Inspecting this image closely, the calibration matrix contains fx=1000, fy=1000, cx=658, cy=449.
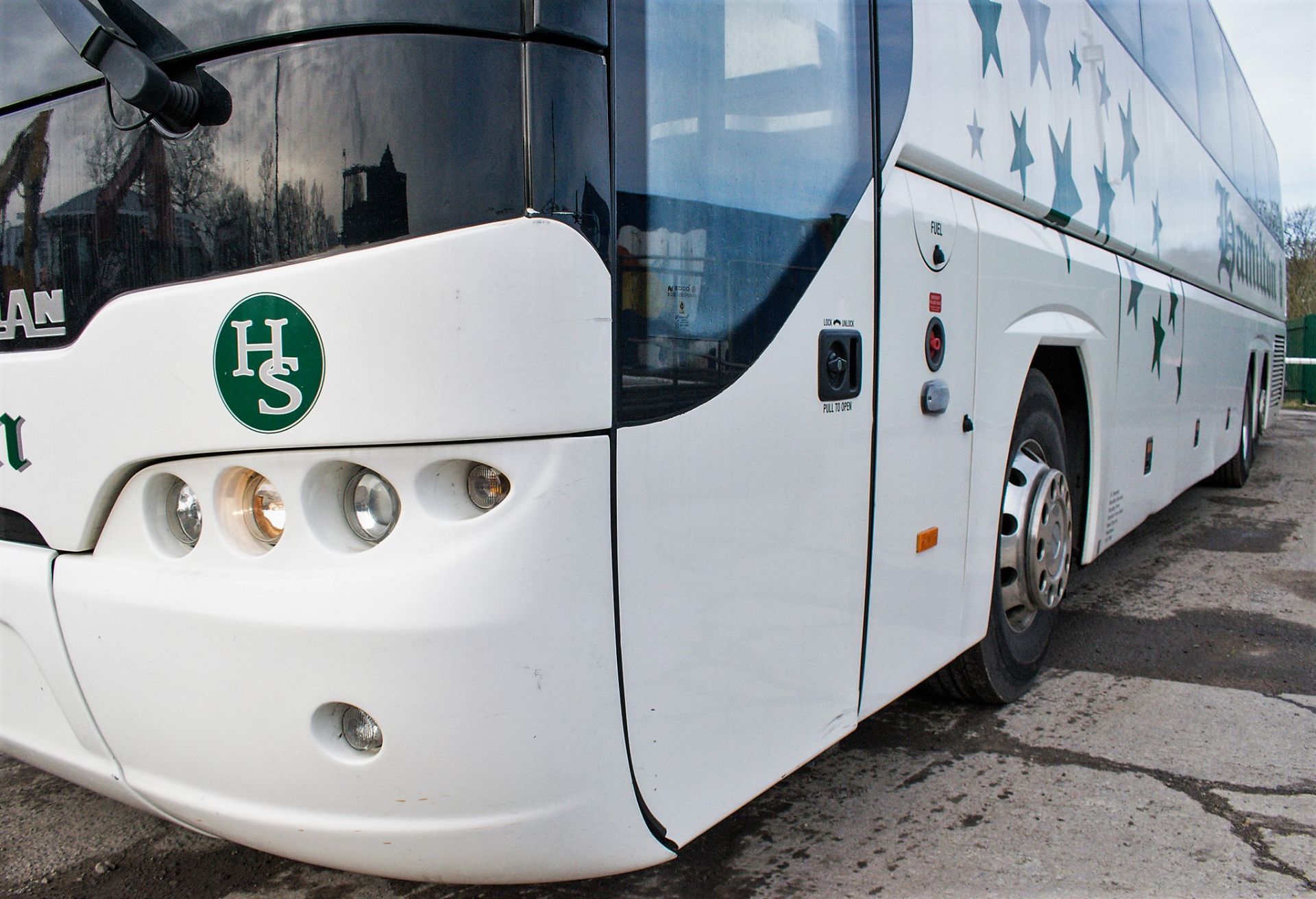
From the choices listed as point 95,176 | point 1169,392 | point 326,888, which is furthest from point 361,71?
point 1169,392

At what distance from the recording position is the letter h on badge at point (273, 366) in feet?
5.19

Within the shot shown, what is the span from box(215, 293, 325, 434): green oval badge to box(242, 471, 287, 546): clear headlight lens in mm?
138

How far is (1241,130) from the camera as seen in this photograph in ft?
27.8

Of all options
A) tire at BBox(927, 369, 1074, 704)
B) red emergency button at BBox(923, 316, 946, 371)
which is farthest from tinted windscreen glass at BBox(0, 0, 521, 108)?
tire at BBox(927, 369, 1074, 704)

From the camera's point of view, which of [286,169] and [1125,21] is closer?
[286,169]

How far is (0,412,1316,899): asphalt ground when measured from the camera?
233 cm

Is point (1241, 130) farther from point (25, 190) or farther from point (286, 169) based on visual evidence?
point (25, 190)

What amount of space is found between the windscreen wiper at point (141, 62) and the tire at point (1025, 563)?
2.43 meters

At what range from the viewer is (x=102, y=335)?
5.84ft

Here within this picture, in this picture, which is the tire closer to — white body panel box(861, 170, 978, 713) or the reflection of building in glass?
white body panel box(861, 170, 978, 713)

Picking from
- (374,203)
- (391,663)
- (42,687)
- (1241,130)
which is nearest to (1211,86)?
(1241,130)

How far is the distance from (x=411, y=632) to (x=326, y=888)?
112 cm

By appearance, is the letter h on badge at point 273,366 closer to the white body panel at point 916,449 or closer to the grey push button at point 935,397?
the white body panel at point 916,449

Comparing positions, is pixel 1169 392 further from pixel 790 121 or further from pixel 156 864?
pixel 156 864
